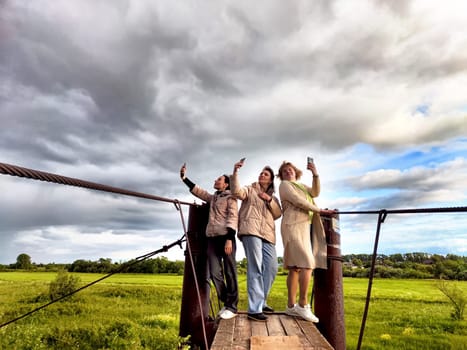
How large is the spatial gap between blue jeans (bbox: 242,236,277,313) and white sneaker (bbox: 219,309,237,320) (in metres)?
0.24

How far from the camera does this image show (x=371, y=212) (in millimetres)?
2836

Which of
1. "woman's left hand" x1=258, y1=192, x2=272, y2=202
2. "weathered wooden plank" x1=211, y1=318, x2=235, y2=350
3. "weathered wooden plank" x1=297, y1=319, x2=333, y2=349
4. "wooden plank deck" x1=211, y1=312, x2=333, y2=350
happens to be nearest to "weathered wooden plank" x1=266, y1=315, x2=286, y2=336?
"wooden plank deck" x1=211, y1=312, x2=333, y2=350

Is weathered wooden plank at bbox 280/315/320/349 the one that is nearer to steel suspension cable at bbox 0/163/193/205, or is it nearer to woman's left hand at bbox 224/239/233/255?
woman's left hand at bbox 224/239/233/255

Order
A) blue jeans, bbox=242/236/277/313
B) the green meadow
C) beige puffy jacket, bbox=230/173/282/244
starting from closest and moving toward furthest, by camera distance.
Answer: blue jeans, bbox=242/236/277/313 → beige puffy jacket, bbox=230/173/282/244 → the green meadow

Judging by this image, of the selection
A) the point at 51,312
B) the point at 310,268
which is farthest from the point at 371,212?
the point at 51,312

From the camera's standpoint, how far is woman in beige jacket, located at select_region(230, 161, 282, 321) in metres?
3.87

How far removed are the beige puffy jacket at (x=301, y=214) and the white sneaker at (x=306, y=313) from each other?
539mm

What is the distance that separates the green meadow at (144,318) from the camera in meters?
6.16

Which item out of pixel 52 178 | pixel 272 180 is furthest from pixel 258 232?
pixel 52 178

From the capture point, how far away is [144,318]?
13.0m

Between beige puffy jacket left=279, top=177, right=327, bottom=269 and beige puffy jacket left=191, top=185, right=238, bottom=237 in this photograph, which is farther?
beige puffy jacket left=191, top=185, right=238, bottom=237

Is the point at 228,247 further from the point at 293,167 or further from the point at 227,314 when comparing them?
the point at 293,167

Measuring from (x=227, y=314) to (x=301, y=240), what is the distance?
128 centimetres

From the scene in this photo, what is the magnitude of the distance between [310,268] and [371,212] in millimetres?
1136
